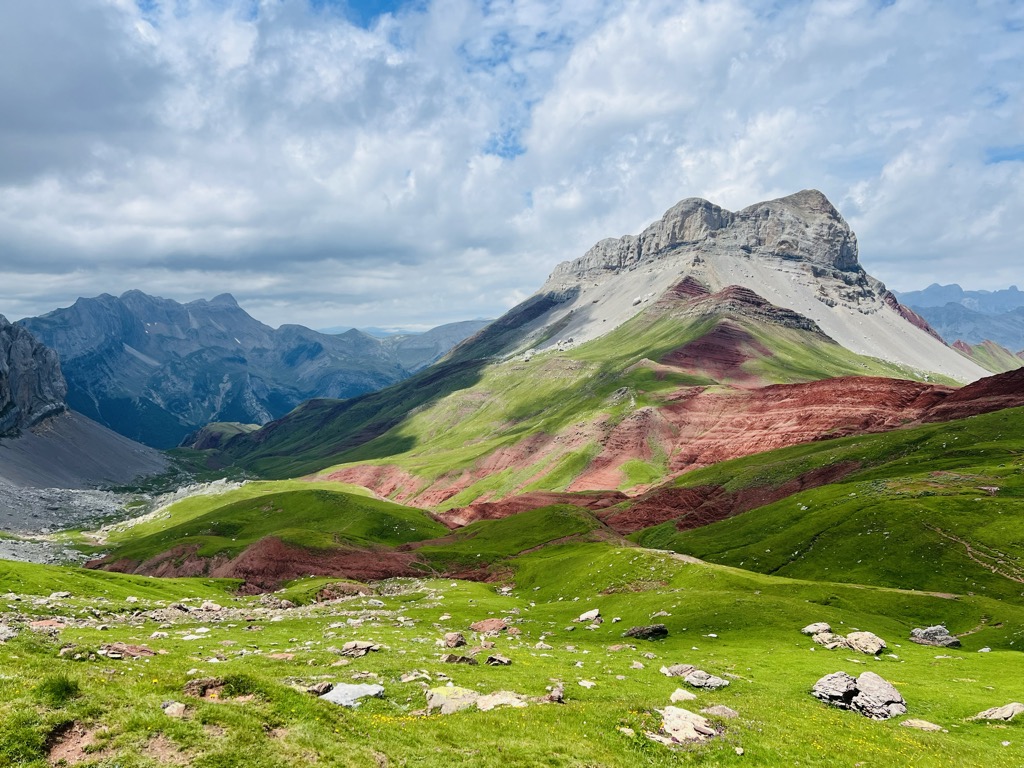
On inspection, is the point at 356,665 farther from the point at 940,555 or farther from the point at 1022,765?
the point at 940,555

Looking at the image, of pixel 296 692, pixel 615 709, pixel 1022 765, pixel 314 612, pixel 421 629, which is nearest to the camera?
pixel 296 692

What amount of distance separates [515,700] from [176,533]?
152147 millimetres

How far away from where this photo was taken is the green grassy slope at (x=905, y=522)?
7194 cm

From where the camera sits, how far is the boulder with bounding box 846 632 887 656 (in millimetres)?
48125

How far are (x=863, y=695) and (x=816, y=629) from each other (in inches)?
753

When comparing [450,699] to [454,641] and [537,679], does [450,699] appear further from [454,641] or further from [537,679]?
[454,641]

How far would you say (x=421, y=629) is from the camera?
58.3 meters

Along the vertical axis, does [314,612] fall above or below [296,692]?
below

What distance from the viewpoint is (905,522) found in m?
80.4

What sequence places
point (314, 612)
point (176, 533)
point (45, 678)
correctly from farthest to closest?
point (176, 533) < point (314, 612) < point (45, 678)

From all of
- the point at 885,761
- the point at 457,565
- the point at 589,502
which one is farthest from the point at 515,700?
the point at 589,502

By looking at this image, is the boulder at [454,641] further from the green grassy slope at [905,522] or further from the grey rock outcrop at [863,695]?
the green grassy slope at [905,522]

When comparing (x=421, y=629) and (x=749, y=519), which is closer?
(x=421, y=629)

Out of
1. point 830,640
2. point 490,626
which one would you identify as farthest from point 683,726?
point 490,626
